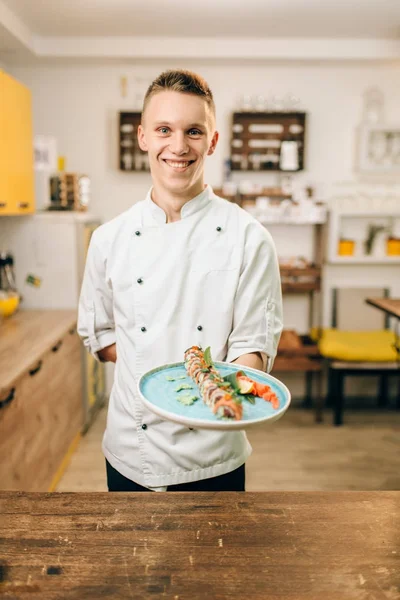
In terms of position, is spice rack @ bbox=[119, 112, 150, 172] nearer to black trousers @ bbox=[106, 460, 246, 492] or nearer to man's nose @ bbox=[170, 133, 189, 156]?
man's nose @ bbox=[170, 133, 189, 156]

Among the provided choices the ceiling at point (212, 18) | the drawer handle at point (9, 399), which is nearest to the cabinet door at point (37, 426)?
the drawer handle at point (9, 399)

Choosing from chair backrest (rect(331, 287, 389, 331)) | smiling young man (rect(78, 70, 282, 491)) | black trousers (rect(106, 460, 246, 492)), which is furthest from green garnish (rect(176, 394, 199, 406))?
chair backrest (rect(331, 287, 389, 331))

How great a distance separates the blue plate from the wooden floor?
1.91m

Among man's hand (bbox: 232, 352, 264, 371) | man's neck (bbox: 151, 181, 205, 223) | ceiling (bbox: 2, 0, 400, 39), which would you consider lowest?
man's hand (bbox: 232, 352, 264, 371)

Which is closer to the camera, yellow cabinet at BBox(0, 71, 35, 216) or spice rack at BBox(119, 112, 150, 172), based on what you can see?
yellow cabinet at BBox(0, 71, 35, 216)

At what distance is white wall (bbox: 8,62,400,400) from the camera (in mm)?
4020

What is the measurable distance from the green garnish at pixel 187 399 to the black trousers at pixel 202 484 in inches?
17.6

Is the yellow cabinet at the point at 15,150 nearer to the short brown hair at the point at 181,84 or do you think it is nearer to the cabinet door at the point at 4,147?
the cabinet door at the point at 4,147

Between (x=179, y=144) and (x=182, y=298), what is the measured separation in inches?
15.2

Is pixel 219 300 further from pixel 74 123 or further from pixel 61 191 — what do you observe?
pixel 74 123

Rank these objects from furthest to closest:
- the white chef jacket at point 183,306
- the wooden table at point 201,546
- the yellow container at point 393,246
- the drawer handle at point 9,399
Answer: the yellow container at point 393,246
the drawer handle at point 9,399
the white chef jacket at point 183,306
the wooden table at point 201,546

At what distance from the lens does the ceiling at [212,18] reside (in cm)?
305

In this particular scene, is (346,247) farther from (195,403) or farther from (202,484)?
(195,403)

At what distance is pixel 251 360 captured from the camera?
1305mm
